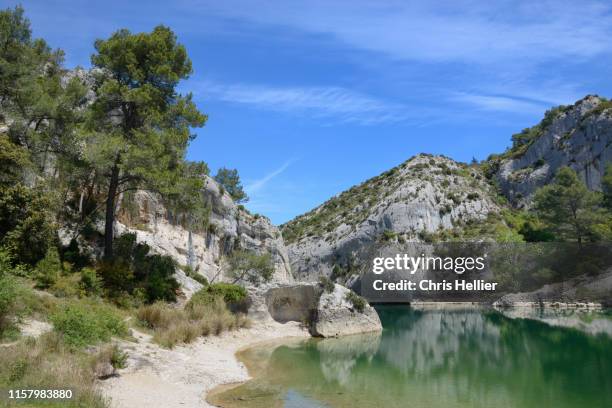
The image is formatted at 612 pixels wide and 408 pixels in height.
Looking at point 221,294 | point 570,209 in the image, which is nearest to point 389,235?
point 570,209

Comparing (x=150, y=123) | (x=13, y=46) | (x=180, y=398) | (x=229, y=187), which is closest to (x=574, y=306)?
(x=229, y=187)

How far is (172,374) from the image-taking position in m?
17.8

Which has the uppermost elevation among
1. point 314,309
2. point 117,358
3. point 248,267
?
point 248,267

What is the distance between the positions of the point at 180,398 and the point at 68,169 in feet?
57.7

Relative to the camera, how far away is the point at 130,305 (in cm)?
2584

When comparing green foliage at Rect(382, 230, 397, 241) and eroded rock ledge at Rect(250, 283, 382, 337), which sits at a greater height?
green foliage at Rect(382, 230, 397, 241)

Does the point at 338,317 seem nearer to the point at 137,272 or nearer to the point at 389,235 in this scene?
the point at 137,272

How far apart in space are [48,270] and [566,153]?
10528 centimetres

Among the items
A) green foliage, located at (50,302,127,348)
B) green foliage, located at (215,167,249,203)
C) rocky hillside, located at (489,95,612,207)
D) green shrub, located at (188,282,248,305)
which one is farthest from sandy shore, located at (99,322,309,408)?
rocky hillside, located at (489,95,612,207)

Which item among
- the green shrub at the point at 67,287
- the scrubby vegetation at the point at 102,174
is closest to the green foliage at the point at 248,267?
the scrubby vegetation at the point at 102,174

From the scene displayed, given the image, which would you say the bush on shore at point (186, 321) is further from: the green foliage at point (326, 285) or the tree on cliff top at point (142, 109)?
the green foliage at point (326, 285)

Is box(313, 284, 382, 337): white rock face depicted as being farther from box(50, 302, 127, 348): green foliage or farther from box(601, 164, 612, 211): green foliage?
box(601, 164, 612, 211): green foliage

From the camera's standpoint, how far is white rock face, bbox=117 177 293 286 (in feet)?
120

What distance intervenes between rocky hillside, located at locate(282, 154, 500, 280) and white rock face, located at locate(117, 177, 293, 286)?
113 feet
